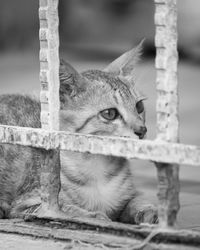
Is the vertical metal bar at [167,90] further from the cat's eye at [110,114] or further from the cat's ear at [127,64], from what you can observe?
the cat's ear at [127,64]

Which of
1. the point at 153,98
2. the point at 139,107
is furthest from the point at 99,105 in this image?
the point at 153,98

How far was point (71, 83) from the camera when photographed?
13.0ft

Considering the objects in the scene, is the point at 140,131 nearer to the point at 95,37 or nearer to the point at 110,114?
the point at 110,114

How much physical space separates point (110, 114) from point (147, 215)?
1.87 ft

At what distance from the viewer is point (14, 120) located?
14.5 feet

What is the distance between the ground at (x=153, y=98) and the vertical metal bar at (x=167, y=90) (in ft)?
2.76

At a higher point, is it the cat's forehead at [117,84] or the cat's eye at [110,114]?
the cat's forehead at [117,84]

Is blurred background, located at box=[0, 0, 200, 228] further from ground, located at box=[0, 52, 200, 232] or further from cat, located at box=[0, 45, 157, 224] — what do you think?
cat, located at box=[0, 45, 157, 224]

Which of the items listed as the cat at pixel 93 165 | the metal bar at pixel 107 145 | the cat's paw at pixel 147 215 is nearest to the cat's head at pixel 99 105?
the cat at pixel 93 165

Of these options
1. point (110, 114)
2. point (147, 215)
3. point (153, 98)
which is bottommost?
point (147, 215)

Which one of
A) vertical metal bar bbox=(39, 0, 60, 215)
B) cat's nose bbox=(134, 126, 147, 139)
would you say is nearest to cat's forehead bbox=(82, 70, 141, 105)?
cat's nose bbox=(134, 126, 147, 139)

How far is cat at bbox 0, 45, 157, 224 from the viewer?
12.6 feet

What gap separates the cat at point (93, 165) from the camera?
3848mm

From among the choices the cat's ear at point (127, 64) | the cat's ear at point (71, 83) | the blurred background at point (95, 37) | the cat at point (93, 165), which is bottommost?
the cat at point (93, 165)
